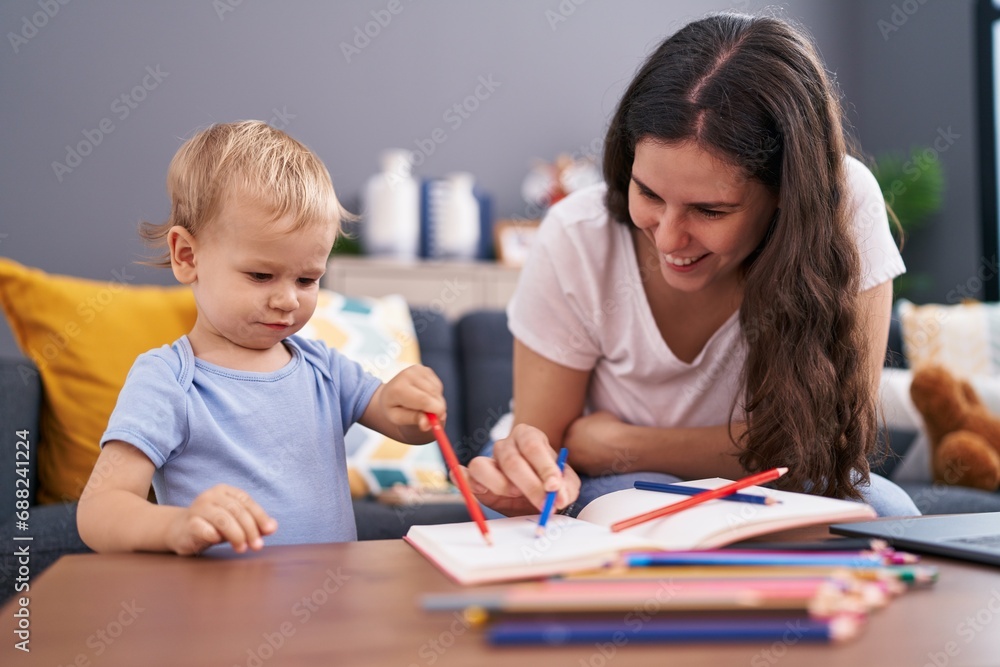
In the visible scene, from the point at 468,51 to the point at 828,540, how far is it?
3.07 m

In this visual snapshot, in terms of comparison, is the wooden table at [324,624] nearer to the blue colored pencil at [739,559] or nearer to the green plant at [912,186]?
the blue colored pencil at [739,559]

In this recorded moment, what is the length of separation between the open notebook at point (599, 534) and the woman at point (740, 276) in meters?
0.12

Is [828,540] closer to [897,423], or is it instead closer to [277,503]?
[277,503]

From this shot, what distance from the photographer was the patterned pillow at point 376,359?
208cm

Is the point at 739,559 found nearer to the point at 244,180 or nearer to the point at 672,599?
the point at 672,599

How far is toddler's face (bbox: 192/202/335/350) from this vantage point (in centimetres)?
94

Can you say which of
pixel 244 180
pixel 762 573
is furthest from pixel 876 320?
pixel 244 180

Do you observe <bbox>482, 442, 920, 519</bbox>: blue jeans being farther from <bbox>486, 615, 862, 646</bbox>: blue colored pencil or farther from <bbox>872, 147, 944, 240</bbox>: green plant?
<bbox>872, 147, 944, 240</bbox>: green plant

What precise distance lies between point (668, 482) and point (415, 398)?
422 mm

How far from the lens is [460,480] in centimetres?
82

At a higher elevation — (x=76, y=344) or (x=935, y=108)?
(x=935, y=108)

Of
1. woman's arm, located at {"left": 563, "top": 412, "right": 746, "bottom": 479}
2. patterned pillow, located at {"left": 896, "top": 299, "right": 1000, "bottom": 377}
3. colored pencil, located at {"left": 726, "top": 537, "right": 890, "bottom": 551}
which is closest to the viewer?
colored pencil, located at {"left": 726, "top": 537, "right": 890, "bottom": 551}

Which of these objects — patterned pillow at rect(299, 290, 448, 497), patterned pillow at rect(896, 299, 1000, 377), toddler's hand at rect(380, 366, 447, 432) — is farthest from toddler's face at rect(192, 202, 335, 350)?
patterned pillow at rect(896, 299, 1000, 377)

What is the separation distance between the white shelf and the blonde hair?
1.96 meters
